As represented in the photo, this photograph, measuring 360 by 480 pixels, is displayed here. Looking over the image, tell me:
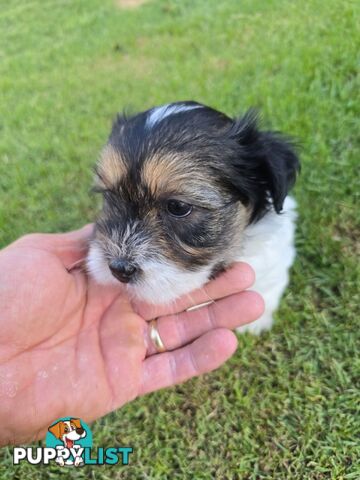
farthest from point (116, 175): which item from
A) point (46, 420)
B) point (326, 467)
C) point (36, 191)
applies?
point (36, 191)

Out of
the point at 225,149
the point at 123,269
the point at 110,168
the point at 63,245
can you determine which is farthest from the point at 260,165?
the point at 63,245

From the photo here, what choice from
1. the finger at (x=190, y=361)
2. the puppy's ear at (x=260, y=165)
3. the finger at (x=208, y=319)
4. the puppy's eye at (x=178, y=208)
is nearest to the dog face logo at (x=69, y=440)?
the finger at (x=190, y=361)

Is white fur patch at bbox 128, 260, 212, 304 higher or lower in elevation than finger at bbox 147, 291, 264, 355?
higher

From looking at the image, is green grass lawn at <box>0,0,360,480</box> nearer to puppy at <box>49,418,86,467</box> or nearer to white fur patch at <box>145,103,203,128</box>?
puppy at <box>49,418,86,467</box>

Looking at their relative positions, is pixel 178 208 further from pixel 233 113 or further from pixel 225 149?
pixel 233 113

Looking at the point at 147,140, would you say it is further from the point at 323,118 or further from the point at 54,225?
the point at 323,118

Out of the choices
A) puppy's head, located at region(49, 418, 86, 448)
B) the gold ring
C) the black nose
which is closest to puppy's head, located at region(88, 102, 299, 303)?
the black nose

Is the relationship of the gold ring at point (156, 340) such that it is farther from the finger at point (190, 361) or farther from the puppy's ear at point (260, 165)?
the puppy's ear at point (260, 165)
